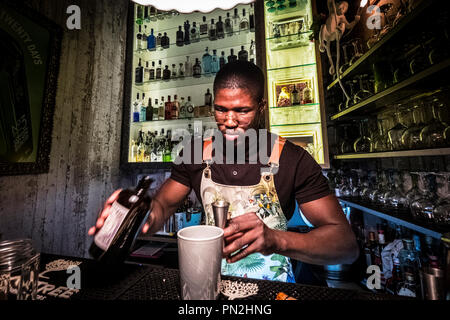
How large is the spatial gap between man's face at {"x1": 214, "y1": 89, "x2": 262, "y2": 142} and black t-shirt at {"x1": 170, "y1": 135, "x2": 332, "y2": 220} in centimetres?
21

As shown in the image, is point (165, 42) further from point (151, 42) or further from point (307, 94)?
point (307, 94)

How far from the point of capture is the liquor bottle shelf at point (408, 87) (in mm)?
920

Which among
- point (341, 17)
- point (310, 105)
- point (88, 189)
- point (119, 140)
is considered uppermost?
point (341, 17)

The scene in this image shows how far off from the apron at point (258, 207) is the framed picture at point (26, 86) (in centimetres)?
127

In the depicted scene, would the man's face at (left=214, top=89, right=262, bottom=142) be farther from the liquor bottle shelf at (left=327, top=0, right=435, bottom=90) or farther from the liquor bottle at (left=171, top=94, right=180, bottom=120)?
the liquor bottle at (left=171, top=94, right=180, bottom=120)

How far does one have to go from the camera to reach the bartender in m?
0.93

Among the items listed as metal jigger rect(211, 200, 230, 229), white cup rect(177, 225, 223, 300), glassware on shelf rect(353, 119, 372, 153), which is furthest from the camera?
glassware on shelf rect(353, 119, 372, 153)

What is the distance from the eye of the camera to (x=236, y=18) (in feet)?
7.38

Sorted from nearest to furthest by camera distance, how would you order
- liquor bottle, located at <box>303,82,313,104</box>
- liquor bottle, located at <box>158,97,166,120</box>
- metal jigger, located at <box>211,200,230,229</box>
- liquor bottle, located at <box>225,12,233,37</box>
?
metal jigger, located at <box>211,200,230,229</box>, liquor bottle, located at <box>303,82,313,104</box>, liquor bottle, located at <box>225,12,233,37</box>, liquor bottle, located at <box>158,97,166,120</box>

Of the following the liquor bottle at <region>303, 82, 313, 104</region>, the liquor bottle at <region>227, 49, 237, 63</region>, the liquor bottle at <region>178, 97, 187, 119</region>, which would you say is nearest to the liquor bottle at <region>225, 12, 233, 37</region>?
the liquor bottle at <region>227, 49, 237, 63</region>

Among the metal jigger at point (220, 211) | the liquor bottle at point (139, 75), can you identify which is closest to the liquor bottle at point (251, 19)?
the liquor bottle at point (139, 75)
